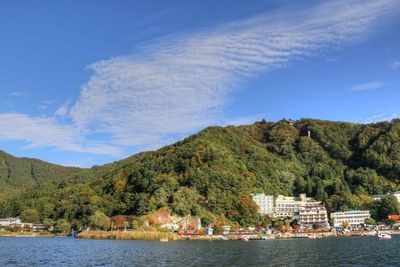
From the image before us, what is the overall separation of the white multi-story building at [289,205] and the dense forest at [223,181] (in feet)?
14.5

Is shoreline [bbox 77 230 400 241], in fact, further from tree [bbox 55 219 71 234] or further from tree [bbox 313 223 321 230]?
tree [bbox 55 219 71 234]

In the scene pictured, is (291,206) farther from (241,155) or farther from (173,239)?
(173,239)

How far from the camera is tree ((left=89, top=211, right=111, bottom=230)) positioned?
117 metres

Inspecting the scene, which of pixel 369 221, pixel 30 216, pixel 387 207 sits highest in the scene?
pixel 387 207

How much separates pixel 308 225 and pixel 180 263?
9966 cm

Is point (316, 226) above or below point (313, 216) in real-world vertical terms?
below

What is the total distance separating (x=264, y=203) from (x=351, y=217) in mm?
28463

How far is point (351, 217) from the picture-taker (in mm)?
140000

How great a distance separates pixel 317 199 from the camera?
158 m

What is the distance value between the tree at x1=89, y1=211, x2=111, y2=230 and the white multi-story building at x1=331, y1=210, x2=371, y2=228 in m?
73.8

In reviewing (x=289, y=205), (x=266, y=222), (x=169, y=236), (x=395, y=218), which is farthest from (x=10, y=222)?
(x=395, y=218)

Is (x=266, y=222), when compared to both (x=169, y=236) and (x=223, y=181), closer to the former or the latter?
(x=223, y=181)

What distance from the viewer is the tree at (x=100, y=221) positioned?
117 metres

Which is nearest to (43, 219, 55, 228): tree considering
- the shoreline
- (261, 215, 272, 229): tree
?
the shoreline
